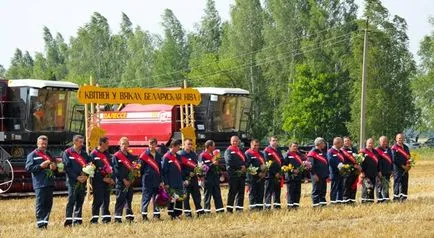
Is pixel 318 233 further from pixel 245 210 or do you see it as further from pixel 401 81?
pixel 401 81

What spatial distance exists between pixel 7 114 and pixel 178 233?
47.5 ft

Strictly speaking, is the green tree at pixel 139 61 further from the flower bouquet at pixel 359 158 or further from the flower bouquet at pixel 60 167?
the flower bouquet at pixel 60 167

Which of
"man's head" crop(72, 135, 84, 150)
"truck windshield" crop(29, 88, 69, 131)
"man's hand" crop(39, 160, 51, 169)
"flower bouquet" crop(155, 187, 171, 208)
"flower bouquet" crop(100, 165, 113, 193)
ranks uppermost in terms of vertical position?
"truck windshield" crop(29, 88, 69, 131)

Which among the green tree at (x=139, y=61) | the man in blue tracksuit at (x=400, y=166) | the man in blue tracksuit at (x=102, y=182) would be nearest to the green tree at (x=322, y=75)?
the green tree at (x=139, y=61)

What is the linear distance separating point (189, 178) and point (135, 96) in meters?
5.82

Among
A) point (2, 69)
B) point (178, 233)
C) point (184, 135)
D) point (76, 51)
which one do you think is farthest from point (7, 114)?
point (2, 69)

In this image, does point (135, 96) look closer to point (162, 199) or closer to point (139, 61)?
point (162, 199)

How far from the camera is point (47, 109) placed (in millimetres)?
30344

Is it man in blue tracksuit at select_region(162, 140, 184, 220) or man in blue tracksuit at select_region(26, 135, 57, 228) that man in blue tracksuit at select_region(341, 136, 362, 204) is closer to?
man in blue tracksuit at select_region(162, 140, 184, 220)

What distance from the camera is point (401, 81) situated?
2744 inches

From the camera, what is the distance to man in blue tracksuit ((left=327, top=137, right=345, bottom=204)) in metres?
22.6

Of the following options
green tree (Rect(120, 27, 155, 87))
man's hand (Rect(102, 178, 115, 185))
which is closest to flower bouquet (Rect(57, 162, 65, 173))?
man's hand (Rect(102, 178, 115, 185))

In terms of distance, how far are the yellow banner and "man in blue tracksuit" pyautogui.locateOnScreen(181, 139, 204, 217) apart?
4.33 m

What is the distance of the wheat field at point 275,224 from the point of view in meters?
16.7
